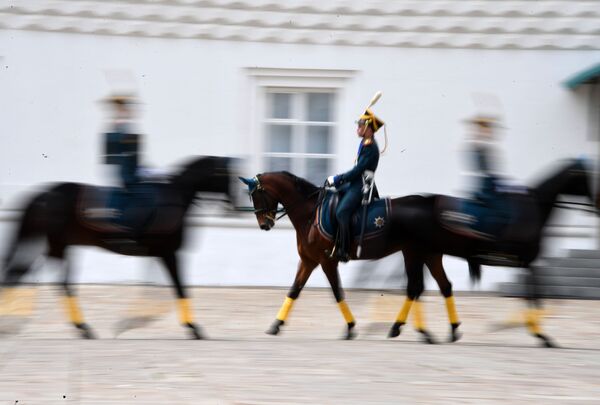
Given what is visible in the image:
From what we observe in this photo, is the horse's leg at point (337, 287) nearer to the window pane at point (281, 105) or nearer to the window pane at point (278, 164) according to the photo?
the window pane at point (278, 164)

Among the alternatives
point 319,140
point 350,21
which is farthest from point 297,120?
point 350,21

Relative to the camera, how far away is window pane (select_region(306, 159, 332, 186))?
13891 mm

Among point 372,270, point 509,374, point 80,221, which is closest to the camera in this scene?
point 509,374

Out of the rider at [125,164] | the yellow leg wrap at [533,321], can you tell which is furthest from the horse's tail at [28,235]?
the yellow leg wrap at [533,321]

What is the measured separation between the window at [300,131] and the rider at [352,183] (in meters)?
→ 3.88

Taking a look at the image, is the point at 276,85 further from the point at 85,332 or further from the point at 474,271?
the point at 85,332

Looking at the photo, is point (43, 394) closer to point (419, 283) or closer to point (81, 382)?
point (81, 382)

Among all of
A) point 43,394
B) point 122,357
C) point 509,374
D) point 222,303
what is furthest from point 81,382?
point 222,303

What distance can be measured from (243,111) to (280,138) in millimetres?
712

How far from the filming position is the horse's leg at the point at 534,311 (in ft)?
31.4

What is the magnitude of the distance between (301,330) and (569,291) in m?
4.53

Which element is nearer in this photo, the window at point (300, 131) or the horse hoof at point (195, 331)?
the horse hoof at point (195, 331)

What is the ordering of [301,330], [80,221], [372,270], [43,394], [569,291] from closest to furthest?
[43,394], [80,221], [301,330], [372,270], [569,291]

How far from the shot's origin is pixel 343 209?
9906 mm
